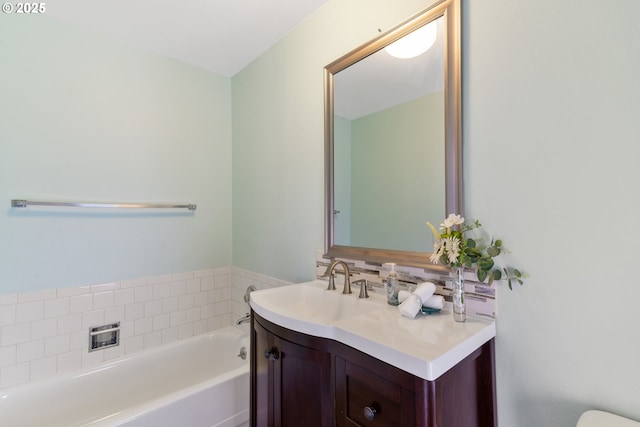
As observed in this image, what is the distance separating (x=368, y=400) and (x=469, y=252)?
56 cm

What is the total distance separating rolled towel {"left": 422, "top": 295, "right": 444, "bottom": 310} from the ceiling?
1606 mm

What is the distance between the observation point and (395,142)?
50.2 inches

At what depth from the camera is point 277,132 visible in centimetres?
189

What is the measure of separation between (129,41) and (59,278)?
61.0 inches

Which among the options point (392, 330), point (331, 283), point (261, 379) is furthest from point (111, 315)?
point (392, 330)

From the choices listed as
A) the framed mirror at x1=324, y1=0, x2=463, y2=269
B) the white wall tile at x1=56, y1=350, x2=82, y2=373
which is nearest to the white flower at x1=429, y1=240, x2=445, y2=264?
the framed mirror at x1=324, y1=0, x2=463, y2=269

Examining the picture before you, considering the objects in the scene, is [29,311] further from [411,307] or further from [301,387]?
[411,307]

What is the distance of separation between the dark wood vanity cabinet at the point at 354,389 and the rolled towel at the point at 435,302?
0.57 ft

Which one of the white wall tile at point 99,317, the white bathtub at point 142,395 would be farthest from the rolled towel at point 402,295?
the white wall tile at point 99,317

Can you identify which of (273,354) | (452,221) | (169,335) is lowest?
(169,335)

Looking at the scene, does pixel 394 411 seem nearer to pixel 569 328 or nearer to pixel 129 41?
pixel 569 328

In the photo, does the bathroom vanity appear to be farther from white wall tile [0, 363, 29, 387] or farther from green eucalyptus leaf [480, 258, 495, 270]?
white wall tile [0, 363, 29, 387]

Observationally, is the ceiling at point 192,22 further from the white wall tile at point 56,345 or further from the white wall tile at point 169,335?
the white wall tile at point 169,335

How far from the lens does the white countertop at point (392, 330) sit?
0.72 metres
